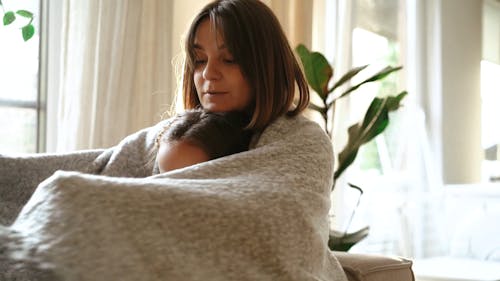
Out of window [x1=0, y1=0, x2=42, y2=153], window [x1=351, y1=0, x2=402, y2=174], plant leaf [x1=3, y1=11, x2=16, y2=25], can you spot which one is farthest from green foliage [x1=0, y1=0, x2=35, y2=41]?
window [x1=351, y1=0, x2=402, y2=174]

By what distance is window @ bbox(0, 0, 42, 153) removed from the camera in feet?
6.87

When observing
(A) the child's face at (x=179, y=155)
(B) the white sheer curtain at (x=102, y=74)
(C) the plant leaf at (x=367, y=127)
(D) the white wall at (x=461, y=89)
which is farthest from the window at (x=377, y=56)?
(A) the child's face at (x=179, y=155)

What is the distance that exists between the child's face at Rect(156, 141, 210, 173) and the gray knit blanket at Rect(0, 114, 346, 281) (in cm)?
9

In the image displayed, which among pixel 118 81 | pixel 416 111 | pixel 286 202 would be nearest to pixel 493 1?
pixel 416 111

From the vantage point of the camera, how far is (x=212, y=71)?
1.14m

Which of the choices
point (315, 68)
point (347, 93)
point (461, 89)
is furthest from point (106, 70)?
point (461, 89)

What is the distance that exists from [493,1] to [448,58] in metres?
0.37

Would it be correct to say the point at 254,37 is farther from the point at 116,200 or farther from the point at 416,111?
the point at 416,111

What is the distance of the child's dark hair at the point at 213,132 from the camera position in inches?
41.7

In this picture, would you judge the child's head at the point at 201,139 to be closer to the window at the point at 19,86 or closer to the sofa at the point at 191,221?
the sofa at the point at 191,221

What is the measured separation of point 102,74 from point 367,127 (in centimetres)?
87

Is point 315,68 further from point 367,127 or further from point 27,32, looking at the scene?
point 27,32

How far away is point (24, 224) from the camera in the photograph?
29.2 inches

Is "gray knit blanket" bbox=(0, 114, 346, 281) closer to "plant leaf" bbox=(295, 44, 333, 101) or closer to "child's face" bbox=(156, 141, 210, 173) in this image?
"child's face" bbox=(156, 141, 210, 173)
